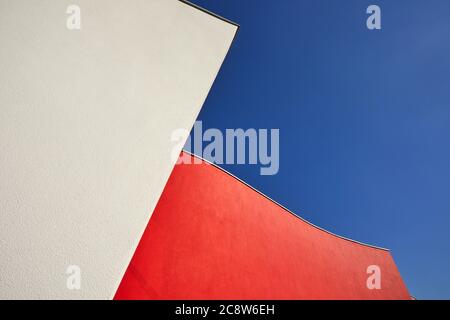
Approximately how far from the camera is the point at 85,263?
153 centimetres

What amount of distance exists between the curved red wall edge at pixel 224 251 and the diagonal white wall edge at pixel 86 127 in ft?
6.64

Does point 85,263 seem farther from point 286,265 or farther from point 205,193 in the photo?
point 286,265

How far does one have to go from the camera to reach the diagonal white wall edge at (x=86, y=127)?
1.50 meters

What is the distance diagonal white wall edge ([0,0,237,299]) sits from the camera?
1.50 meters

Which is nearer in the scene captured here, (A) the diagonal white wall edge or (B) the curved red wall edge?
(A) the diagonal white wall edge

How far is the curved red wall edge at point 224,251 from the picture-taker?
3811 millimetres

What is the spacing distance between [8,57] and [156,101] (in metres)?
1.07

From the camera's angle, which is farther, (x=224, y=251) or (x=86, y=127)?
(x=224, y=251)

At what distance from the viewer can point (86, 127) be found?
189 centimetres

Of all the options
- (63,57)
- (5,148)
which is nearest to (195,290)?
(5,148)

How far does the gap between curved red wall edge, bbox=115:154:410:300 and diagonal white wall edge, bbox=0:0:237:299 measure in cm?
202

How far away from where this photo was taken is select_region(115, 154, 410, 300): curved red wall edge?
12.5 feet

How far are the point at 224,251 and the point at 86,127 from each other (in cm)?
359

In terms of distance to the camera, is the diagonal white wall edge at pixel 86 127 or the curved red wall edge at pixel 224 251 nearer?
the diagonal white wall edge at pixel 86 127
